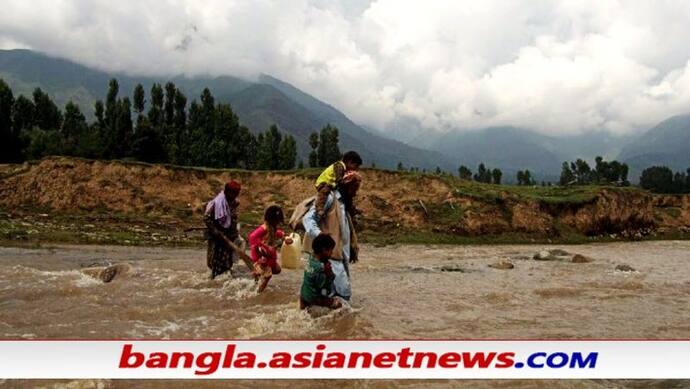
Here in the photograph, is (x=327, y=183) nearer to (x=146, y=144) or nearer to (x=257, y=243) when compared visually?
(x=257, y=243)

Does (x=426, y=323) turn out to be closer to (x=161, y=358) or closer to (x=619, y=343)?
(x=619, y=343)

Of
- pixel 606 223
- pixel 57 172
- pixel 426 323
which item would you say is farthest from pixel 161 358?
pixel 606 223

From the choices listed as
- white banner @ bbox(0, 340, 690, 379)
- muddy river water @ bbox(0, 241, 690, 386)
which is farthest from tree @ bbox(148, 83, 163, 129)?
white banner @ bbox(0, 340, 690, 379)

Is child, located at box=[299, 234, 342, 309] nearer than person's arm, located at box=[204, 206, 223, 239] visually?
Yes

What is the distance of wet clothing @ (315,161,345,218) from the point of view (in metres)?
7.73

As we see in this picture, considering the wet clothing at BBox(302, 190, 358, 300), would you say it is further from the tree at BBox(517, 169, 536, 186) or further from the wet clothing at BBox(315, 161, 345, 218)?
the tree at BBox(517, 169, 536, 186)

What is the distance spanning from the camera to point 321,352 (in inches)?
188

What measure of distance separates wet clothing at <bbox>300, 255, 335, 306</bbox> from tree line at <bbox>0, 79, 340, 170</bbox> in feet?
166

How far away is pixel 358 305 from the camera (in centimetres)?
984

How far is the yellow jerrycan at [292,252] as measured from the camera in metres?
9.53

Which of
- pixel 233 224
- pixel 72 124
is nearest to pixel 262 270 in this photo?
pixel 233 224

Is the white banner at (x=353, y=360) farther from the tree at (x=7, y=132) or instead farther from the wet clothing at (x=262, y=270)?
the tree at (x=7, y=132)

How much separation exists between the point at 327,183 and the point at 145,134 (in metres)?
51.1

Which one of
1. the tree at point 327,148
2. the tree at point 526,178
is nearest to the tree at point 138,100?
the tree at point 327,148
